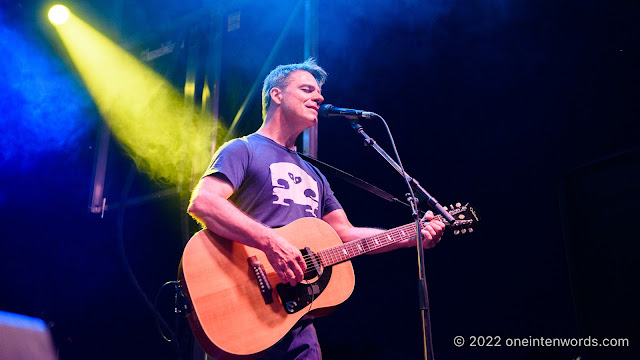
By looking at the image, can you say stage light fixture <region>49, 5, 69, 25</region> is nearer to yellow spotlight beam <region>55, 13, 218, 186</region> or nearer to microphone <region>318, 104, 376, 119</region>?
yellow spotlight beam <region>55, 13, 218, 186</region>

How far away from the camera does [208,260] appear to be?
2355mm

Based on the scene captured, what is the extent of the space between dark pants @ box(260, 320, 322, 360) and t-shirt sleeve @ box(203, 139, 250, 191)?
832 mm

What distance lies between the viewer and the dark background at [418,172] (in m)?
3.23

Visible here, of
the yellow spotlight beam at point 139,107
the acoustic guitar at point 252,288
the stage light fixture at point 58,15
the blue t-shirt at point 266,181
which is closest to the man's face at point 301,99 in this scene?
the blue t-shirt at point 266,181

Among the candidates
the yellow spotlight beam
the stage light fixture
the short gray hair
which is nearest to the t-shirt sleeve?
the short gray hair

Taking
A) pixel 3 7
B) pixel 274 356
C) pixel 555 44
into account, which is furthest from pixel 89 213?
pixel 555 44

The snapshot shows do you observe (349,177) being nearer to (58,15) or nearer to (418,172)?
(418,172)

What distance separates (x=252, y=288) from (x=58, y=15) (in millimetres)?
4495

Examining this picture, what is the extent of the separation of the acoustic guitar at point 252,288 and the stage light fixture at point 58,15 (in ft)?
13.6

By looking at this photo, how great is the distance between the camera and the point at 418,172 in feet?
13.0

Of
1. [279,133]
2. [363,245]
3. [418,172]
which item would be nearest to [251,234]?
[363,245]

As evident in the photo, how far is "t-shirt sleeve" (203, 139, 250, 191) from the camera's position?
2604 millimetres

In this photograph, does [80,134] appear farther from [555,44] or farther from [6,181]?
[555,44]

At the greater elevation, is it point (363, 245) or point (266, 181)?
point (266, 181)
